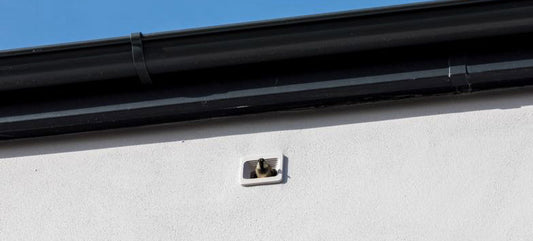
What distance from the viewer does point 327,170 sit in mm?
5340

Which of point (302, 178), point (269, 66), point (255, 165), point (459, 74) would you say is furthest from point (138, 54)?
point (459, 74)

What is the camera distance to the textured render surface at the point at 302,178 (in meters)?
5.11

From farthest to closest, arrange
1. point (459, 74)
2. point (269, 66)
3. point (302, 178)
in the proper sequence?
point (269, 66) → point (459, 74) → point (302, 178)

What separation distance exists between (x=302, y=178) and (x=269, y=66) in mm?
590

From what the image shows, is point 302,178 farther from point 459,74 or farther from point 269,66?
point 459,74

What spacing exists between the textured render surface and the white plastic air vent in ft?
0.10

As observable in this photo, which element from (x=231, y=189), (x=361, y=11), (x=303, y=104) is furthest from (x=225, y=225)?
(x=361, y=11)

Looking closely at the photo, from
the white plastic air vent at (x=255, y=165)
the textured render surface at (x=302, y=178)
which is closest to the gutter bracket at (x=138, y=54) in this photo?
the textured render surface at (x=302, y=178)

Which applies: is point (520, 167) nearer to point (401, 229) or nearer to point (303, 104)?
point (401, 229)

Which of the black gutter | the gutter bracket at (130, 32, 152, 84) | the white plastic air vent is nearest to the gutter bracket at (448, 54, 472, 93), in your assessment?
the black gutter

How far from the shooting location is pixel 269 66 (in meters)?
5.66

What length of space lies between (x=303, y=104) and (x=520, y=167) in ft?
3.25

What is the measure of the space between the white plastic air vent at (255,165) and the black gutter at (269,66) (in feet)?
0.94

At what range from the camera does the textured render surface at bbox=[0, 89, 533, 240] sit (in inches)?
201
